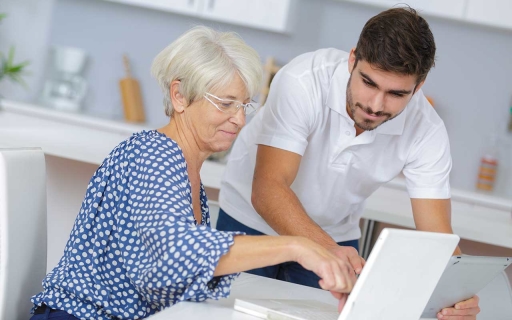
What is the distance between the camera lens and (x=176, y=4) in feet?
14.8

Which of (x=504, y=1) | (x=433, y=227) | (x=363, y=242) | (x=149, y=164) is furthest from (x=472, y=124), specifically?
(x=149, y=164)

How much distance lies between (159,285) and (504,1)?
333cm

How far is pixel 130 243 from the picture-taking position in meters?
1.41

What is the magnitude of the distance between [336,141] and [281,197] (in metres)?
0.31

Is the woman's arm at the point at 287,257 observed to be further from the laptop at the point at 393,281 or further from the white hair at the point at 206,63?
the white hair at the point at 206,63

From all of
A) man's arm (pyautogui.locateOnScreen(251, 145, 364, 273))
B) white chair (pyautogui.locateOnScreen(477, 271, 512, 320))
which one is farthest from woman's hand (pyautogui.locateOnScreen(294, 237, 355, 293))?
white chair (pyautogui.locateOnScreen(477, 271, 512, 320))

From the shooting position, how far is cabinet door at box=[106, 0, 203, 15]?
14.7 feet

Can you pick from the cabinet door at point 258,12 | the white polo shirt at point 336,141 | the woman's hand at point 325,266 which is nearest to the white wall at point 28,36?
the cabinet door at point 258,12

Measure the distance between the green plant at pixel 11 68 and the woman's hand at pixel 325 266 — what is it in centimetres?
375

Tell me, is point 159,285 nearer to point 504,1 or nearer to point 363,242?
point 363,242

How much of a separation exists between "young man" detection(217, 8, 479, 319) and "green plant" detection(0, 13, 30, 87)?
9.02 feet

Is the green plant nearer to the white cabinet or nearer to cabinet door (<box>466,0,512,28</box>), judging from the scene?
the white cabinet

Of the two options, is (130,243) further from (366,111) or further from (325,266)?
(366,111)

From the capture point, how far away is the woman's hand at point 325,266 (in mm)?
1235
